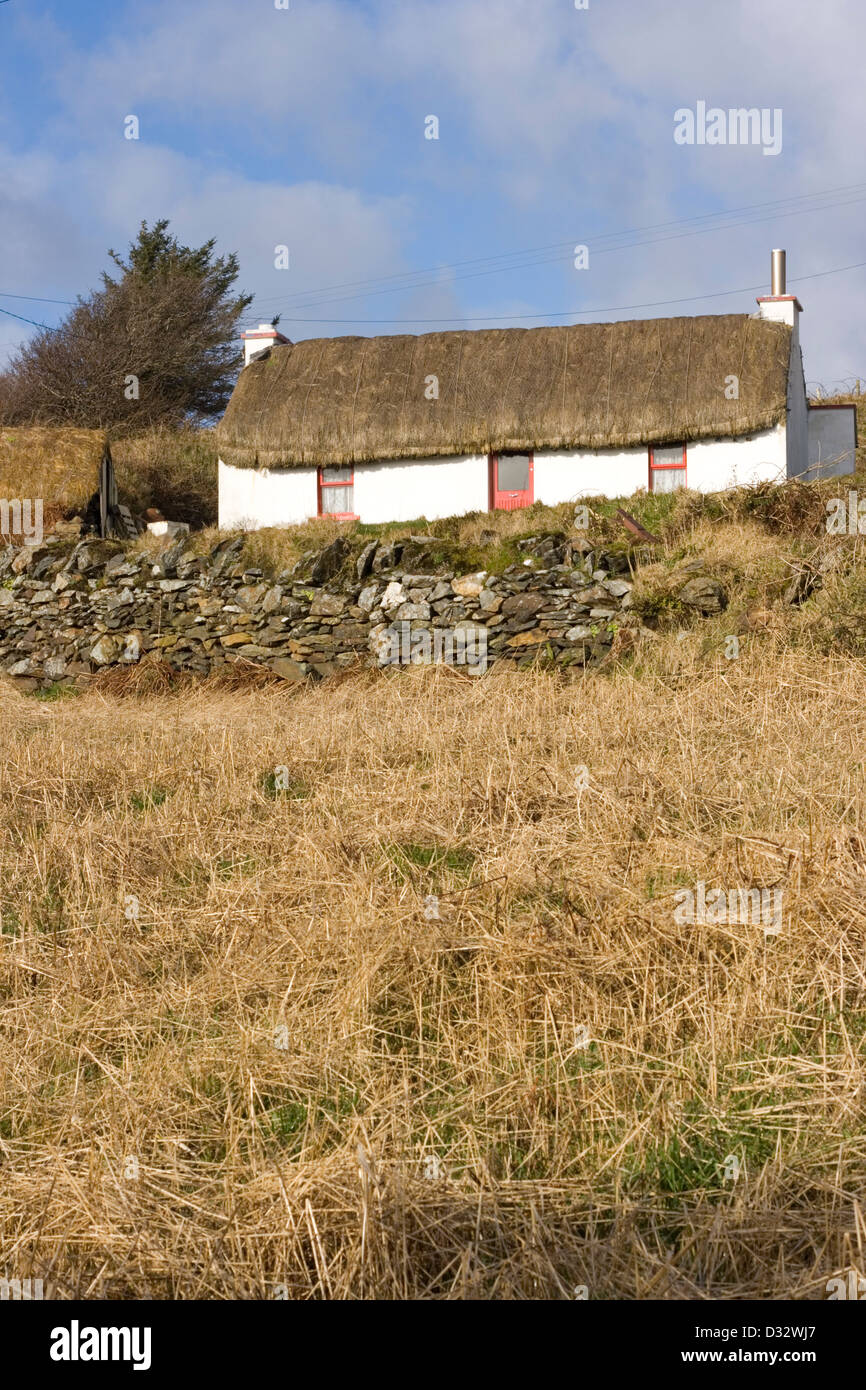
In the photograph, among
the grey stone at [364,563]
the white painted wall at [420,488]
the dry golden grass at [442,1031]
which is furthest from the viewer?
the white painted wall at [420,488]

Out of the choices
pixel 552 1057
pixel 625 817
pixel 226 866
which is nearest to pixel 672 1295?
pixel 552 1057

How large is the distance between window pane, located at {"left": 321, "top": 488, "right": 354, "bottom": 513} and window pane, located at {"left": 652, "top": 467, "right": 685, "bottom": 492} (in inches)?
203

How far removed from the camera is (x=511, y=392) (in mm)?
18859

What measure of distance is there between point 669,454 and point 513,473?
2566mm

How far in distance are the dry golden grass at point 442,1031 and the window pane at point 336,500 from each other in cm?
1258

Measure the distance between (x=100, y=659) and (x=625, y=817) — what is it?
1005 cm

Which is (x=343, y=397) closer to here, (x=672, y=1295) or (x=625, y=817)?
(x=625, y=817)

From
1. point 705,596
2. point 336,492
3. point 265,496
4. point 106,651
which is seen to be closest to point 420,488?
point 336,492

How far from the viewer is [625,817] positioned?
590 centimetres

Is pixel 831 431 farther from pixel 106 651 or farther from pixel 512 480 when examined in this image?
pixel 106 651

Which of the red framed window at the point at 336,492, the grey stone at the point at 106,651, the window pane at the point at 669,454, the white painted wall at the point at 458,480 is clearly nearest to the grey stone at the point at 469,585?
the grey stone at the point at 106,651

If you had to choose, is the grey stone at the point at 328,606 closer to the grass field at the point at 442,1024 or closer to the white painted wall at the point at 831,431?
the grass field at the point at 442,1024

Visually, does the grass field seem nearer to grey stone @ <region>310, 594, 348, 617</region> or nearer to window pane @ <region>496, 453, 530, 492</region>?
grey stone @ <region>310, 594, 348, 617</region>

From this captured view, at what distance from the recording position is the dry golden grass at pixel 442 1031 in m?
3.14
